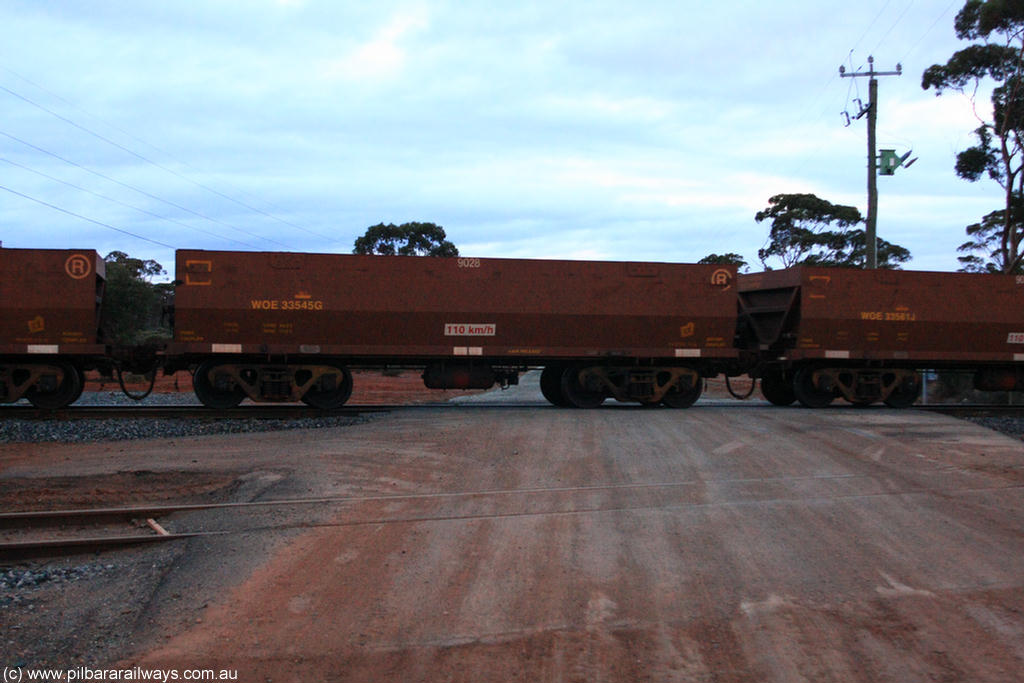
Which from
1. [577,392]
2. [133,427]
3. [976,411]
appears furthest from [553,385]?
[976,411]

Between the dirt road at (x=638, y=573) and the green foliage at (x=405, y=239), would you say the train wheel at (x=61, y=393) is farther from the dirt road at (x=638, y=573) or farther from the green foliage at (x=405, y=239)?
the green foliage at (x=405, y=239)

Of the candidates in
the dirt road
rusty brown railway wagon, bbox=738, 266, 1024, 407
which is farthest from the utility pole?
the dirt road

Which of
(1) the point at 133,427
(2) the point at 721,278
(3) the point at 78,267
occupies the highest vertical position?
(2) the point at 721,278

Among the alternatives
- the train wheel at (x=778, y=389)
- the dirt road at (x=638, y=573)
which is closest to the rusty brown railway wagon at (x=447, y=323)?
the train wheel at (x=778, y=389)

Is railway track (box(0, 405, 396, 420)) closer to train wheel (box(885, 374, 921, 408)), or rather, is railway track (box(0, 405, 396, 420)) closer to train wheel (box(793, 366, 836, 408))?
train wheel (box(793, 366, 836, 408))

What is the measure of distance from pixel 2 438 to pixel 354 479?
22.2 feet

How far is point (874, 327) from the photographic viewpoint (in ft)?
57.5

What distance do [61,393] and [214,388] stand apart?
2740 mm

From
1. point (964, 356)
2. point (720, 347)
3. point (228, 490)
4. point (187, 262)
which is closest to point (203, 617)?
point (228, 490)

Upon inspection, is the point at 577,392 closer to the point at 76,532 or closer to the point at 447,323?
the point at 447,323

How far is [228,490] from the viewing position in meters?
8.43

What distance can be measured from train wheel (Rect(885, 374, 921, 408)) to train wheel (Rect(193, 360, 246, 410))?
1420cm

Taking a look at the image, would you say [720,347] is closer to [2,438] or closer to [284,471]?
[284,471]

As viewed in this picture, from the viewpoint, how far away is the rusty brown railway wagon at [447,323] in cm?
1543
